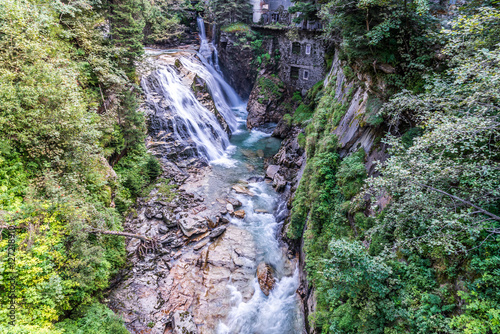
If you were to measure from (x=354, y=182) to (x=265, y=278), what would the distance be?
622cm

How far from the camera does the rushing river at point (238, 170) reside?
10.3 meters

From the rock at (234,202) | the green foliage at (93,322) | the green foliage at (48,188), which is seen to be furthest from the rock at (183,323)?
the rock at (234,202)

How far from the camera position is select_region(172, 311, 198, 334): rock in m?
9.38

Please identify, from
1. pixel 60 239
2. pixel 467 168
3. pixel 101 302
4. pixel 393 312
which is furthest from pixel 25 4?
pixel 393 312

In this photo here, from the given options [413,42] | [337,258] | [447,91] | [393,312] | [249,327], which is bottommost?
[249,327]

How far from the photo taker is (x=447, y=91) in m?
6.03

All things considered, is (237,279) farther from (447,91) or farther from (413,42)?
(413,42)

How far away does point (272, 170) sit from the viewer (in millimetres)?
19875

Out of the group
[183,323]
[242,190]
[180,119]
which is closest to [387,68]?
[242,190]

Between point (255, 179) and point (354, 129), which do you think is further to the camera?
point (255, 179)

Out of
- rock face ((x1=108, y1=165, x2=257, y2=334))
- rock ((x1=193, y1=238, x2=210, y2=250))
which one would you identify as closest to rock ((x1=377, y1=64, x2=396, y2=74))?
rock face ((x1=108, y1=165, x2=257, y2=334))

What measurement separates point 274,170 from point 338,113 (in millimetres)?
8309

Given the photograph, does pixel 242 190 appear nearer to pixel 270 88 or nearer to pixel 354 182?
pixel 354 182

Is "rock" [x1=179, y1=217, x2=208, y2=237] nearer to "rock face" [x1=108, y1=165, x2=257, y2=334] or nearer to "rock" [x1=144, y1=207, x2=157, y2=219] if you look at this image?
"rock face" [x1=108, y1=165, x2=257, y2=334]
